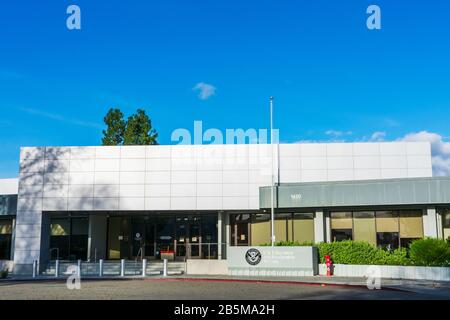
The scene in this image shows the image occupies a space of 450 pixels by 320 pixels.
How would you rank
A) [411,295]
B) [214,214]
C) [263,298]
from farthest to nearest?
[214,214]
[411,295]
[263,298]

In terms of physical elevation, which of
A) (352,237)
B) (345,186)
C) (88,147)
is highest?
(88,147)

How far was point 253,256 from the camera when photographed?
30109 millimetres

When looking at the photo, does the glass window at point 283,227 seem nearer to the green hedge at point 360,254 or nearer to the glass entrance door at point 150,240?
the green hedge at point 360,254

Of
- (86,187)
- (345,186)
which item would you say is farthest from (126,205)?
(345,186)

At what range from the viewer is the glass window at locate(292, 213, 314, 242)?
37.7 meters

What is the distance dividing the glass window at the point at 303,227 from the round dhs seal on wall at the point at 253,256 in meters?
8.35

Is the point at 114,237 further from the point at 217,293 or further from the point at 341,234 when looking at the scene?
the point at 217,293

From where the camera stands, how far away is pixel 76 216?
41562mm

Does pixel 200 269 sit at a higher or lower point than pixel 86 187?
lower

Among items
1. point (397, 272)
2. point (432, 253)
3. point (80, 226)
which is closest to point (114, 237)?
point (80, 226)

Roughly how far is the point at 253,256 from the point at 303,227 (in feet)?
28.3
